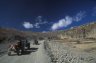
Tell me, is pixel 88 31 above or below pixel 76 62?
above

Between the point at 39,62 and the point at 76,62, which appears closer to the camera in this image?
the point at 76,62

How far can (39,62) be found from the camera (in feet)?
60.0

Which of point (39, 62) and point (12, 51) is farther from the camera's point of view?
point (12, 51)

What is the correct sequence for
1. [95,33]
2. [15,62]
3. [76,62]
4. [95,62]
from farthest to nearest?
[95,33] < [15,62] < [95,62] < [76,62]

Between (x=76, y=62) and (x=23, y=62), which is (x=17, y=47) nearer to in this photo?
(x=23, y=62)

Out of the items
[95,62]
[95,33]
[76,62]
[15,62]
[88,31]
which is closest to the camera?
[76,62]

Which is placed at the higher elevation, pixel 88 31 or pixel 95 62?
pixel 88 31

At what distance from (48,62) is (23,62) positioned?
2190mm

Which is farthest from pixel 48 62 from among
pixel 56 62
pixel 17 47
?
pixel 17 47

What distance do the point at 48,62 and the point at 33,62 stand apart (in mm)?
1332

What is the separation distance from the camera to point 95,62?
1719 centimetres

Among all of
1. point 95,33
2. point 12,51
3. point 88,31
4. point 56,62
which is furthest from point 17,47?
point 88,31

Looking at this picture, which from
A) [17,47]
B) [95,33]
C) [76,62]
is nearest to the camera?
[76,62]

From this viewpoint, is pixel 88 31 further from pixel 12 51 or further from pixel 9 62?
pixel 9 62
